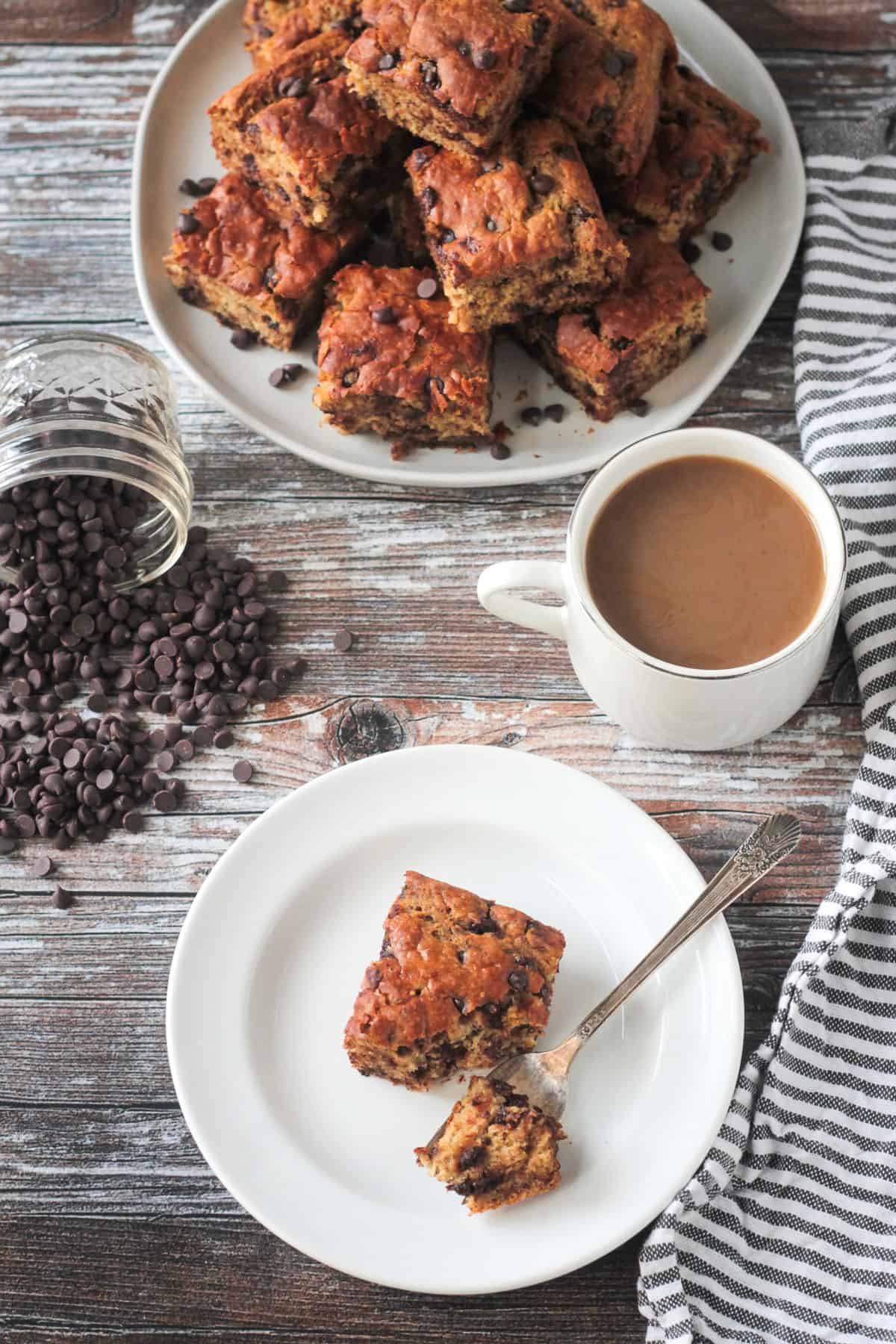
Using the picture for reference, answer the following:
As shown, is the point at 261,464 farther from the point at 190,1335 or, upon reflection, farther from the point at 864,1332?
the point at 864,1332

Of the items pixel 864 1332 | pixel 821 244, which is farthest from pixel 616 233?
pixel 864 1332

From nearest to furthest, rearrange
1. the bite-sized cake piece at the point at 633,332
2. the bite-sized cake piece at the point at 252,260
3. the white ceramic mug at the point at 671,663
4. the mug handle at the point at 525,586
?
1. the white ceramic mug at the point at 671,663
2. the mug handle at the point at 525,586
3. the bite-sized cake piece at the point at 633,332
4. the bite-sized cake piece at the point at 252,260

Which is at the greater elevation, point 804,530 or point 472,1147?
point 804,530

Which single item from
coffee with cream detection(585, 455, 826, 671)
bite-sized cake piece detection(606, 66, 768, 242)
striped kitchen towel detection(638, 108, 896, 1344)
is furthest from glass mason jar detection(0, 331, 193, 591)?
striped kitchen towel detection(638, 108, 896, 1344)

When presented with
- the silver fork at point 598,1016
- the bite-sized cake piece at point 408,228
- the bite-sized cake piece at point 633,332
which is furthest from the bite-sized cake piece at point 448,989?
the bite-sized cake piece at point 408,228

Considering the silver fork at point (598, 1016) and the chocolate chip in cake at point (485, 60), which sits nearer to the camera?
the silver fork at point (598, 1016)

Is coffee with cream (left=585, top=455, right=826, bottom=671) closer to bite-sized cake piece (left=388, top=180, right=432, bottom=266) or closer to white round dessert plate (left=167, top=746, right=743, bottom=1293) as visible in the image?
white round dessert plate (left=167, top=746, right=743, bottom=1293)

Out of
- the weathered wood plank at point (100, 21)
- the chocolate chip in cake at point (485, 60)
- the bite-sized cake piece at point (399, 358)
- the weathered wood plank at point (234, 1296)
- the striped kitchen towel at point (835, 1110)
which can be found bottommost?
the weathered wood plank at point (234, 1296)

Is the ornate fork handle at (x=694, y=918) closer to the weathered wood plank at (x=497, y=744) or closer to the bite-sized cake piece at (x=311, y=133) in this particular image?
the weathered wood plank at (x=497, y=744)
